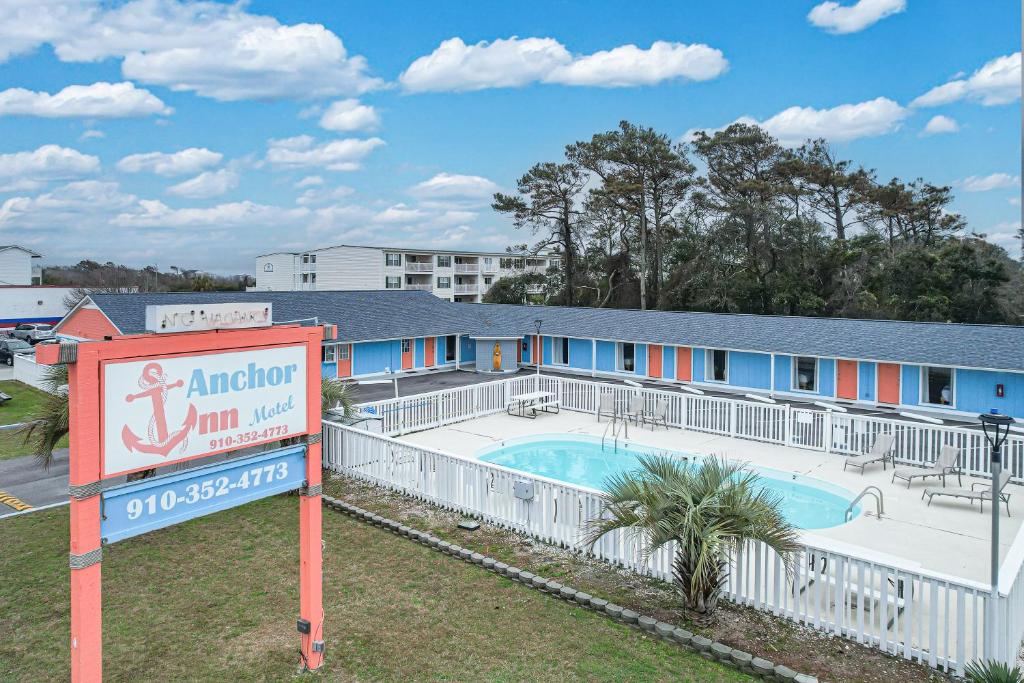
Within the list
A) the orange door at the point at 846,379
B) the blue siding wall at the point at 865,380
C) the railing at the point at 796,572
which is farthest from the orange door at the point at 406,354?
the blue siding wall at the point at 865,380

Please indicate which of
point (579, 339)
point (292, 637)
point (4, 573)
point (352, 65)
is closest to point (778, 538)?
point (292, 637)

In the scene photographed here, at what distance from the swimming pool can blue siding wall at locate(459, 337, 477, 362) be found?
17087 millimetres

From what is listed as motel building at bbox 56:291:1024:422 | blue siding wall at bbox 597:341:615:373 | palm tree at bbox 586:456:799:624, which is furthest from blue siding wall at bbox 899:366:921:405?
palm tree at bbox 586:456:799:624

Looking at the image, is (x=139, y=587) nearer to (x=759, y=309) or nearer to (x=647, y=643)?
(x=647, y=643)

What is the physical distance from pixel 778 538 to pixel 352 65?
29.4 meters

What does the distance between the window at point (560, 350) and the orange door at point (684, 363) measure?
19.8 feet

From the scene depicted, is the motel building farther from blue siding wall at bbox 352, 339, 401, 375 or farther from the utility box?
the utility box

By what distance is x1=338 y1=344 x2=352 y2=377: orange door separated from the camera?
29891mm

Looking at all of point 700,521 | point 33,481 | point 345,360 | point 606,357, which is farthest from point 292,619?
point 606,357

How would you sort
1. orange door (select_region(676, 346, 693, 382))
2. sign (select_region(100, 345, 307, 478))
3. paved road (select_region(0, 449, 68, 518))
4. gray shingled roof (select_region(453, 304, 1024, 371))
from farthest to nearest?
orange door (select_region(676, 346, 693, 382)) < gray shingled roof (select_region(453, 304, 1024, 371)) < paved road (select_region(0, 449, 68, 518)) < sign (select_region(100, 345, 307, 478))

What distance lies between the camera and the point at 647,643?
7.48 m

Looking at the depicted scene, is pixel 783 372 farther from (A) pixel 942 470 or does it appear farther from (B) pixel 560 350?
(A) pixel 942 470

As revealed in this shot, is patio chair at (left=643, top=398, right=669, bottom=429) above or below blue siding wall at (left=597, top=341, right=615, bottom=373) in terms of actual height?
below

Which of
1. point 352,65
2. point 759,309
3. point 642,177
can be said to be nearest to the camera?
point 352,65
